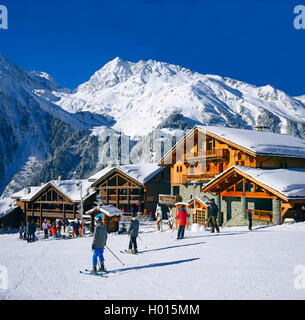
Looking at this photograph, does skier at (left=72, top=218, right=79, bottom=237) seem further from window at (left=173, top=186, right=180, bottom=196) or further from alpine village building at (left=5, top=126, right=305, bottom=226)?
window at (left=173, top=186, right=180, bottom=196)

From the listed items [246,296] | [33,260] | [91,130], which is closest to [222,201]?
[33,260]

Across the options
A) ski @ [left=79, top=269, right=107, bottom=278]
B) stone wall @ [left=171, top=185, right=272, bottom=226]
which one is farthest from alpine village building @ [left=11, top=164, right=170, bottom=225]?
ski @ [left=79, top=269, right=107, bottom=278]

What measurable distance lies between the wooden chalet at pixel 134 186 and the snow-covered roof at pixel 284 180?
1932 cm

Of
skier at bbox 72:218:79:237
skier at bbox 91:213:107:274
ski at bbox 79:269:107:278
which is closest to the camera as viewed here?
ski at bbox 79:269:107:278

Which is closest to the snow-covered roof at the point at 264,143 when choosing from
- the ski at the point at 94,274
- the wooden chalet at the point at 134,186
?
the wooden chalet at the point at 134,186

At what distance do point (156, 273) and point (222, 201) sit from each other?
17.8 m

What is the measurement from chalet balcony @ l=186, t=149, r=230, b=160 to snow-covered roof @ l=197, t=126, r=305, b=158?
1420 millimetres

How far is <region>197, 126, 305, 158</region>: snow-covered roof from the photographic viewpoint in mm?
26666

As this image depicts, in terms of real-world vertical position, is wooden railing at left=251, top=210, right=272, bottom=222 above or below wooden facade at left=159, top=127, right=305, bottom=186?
below

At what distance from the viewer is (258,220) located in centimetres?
2281

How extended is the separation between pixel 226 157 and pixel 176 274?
22.0m

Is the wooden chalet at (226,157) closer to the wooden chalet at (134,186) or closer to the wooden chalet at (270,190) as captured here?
the wooden chalet at (270,190)

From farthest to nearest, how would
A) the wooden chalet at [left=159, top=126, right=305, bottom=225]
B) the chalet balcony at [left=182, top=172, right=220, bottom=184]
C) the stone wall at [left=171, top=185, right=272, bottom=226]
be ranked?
1. the chalet balcony at [left=182, top=172, right=220, bottom=184]
2. the wooden chalet at [left=159, top=126, right=305, bottom=225]
3. the stone wall at [left=171, top=185, right=272, bottom=226]

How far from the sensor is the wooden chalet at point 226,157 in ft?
84.1
